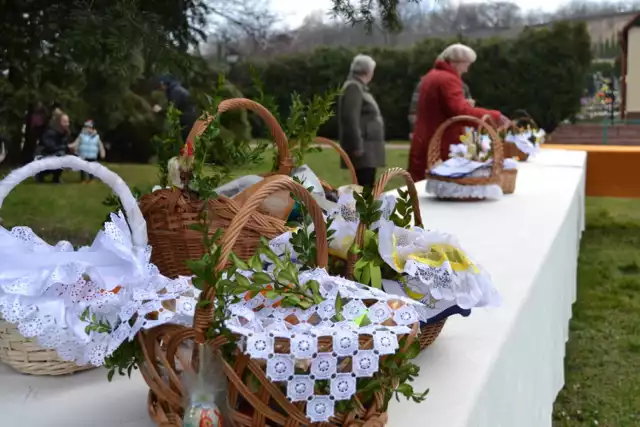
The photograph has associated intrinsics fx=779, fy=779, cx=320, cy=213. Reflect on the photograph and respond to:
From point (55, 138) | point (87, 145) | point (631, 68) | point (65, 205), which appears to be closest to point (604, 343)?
point (65, 205)

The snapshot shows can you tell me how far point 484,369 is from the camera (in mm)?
1016

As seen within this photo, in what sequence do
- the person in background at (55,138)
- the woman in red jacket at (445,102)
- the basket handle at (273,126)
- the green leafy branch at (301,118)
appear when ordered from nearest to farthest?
the basket handle at (273,126), the green leafy branch at (301,118), the woman in red jacket at (445,102), the person in background at (55,138)

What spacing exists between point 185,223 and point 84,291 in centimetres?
20

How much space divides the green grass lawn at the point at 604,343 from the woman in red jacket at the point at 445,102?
96 cm

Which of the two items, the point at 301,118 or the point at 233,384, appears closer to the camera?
the point at 233,384

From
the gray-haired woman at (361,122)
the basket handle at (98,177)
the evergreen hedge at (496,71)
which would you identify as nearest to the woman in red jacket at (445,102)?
the gray-haired woman at (361,122)

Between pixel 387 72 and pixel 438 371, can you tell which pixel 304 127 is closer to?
pixel 438 371

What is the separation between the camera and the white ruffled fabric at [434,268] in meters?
0.99

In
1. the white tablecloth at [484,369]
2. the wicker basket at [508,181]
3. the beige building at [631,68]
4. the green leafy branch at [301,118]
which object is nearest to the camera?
the white tablecloth at [484,369]

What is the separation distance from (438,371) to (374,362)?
32cm

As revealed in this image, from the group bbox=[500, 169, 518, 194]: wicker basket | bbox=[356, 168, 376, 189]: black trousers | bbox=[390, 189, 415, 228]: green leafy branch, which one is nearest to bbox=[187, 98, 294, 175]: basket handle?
bbox=[390, 189, 415, 228]: green leafy branch

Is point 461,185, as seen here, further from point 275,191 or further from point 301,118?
point 275,191

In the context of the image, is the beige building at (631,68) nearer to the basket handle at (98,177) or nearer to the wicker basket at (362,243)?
the wicker basket at (362,243)

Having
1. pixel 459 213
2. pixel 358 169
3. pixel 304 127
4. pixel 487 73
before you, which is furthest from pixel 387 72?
pixel 304 127
